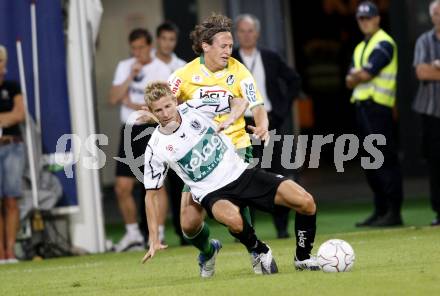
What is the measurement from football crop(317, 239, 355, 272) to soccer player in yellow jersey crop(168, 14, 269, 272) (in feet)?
3.59

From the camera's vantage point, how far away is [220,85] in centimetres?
1098

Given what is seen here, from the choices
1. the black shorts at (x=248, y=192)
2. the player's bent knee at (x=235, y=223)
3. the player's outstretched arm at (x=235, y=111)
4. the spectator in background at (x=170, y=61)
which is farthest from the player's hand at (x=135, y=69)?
the player's bent knee at (x=235, y=223)

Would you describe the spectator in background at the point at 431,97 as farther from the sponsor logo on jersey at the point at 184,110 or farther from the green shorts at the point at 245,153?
the sponsor logo on jersey at the point at 184,110

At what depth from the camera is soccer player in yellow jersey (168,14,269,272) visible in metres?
10.5

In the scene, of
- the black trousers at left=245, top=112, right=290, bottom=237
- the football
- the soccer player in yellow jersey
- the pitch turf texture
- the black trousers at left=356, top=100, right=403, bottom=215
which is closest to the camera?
the pitch turf texture

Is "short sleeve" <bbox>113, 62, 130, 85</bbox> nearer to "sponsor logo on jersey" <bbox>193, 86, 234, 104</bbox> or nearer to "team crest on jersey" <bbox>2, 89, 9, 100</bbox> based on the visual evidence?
"team crest on jersey" <bbox>2, 89, 9, 100</bbox>

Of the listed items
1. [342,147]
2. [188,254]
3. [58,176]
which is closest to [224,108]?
[188,254]

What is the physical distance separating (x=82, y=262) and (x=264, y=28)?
466 centimetres

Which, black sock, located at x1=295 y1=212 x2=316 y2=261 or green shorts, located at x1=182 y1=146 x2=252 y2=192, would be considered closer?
black sock, located at x1=295 y1=212 x2=316 y2=261

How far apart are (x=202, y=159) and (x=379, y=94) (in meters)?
5.38

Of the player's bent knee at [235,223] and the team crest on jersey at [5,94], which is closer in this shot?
the player's bent knee at [235,223]

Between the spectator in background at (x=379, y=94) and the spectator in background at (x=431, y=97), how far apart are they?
36cm

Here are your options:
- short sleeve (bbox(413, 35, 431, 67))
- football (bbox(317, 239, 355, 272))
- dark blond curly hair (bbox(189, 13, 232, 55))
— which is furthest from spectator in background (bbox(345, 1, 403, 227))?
football (bbox(317, 239, 355, 272))

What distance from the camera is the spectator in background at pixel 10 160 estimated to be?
45.5 ft
